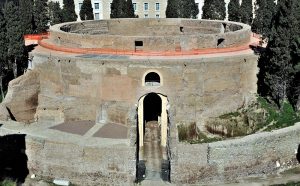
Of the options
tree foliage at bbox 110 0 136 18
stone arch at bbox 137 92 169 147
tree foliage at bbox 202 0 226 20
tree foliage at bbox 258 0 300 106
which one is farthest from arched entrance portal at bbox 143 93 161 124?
tree foliage at bbox 110 0 136 18

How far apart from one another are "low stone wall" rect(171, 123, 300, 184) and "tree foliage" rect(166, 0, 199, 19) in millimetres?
24751

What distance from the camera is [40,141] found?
698 inches

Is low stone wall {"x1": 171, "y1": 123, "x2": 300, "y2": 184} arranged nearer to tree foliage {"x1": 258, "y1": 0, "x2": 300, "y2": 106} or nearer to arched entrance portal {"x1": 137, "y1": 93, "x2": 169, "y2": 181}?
arched entrance portal {"x1": 137, "y1": 93, "x2": 169, "y2": 181}

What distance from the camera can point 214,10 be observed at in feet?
131

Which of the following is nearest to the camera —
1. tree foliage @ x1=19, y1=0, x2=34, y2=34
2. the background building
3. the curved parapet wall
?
the curved parapet wall

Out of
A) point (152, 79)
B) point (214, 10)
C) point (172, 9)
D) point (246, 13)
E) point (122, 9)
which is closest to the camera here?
point (152, 79)

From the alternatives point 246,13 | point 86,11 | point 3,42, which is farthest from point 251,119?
point 86,11

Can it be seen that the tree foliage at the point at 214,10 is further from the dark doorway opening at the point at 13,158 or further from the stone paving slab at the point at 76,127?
the dark doorway opening at the point at 13,158

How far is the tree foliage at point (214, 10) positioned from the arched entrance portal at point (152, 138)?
18156 millimetres

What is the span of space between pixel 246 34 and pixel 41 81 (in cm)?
1103

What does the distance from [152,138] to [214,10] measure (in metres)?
21.0

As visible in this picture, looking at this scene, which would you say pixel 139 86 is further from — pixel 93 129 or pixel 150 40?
pixel 150 40

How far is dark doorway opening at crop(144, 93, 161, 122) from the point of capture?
23.5 meters

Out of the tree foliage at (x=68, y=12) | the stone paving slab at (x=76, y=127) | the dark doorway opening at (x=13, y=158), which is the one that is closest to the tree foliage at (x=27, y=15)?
the tree foliage at (x=68, y=12)
